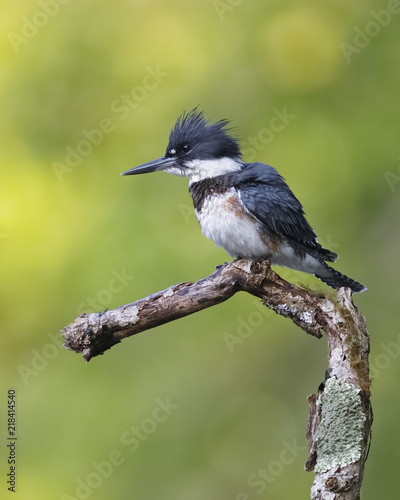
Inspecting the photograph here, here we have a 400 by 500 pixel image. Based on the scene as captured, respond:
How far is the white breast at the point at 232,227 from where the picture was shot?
125 inches

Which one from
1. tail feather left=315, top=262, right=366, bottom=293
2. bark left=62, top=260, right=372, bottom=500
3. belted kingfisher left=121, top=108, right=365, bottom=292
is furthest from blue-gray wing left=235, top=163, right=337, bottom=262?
bark left=62, top=260, right=372, bottom=500

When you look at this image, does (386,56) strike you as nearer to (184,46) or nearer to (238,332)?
(184,46)

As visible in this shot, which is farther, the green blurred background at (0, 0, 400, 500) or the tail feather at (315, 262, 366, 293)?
the green blurred background at (0, 0, 400, 500)

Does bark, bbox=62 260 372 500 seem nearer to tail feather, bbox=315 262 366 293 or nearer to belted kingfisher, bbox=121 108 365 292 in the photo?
belted kingfisher, bbox=121 108 365 292

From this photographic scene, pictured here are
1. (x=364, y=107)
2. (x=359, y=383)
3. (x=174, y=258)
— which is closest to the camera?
(x=359, y=383)

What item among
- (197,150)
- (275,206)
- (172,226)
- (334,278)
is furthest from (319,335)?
(172,226)

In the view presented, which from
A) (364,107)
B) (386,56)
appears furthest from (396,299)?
(386,56)

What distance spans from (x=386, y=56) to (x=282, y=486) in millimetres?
2359

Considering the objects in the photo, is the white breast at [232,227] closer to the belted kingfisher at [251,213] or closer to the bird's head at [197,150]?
the belted kingfisher at [251,213]

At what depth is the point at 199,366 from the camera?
160 inches

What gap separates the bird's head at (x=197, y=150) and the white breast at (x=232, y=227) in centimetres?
25

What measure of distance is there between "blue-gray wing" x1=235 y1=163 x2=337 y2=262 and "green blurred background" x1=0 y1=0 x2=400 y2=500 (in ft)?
2.42

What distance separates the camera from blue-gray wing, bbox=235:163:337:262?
314 centimetres


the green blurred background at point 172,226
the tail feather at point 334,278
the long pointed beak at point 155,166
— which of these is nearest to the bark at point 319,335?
the tail feather at point 334,278
